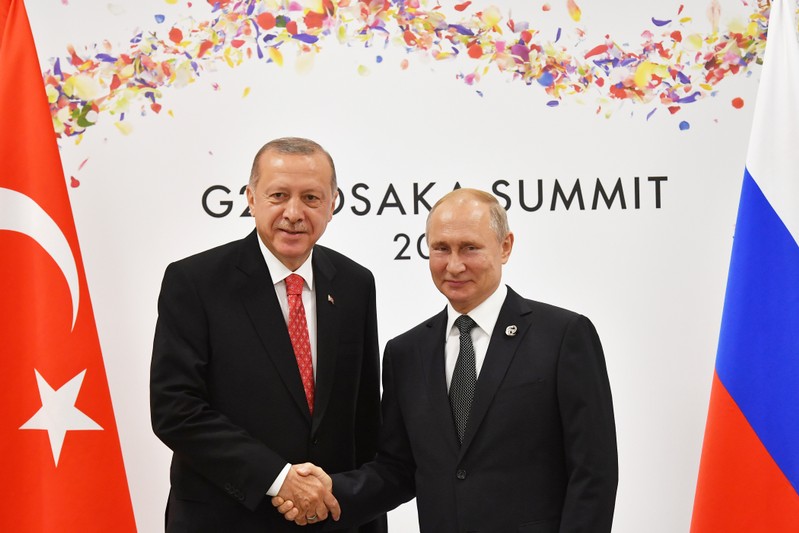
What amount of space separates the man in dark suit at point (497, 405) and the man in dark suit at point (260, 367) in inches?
6.0

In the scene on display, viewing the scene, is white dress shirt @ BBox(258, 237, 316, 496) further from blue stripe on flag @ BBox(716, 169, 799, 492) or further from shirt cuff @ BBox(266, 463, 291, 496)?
blue stripe on flag @ BBox(716, 169, 799, 492)

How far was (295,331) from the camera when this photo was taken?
286cm

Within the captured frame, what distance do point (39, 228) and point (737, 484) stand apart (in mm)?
2697

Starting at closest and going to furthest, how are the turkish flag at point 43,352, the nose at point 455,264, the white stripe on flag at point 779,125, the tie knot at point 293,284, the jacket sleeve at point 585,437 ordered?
the jacket sleeve at point 585,437
the nose at point 455,264
the tie knot at point 293,284
the turkish flag at point 43,352
the white stripe on flag at point 779,125

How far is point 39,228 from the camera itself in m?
3.48

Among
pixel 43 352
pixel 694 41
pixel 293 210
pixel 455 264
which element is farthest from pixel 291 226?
pixel 694 41

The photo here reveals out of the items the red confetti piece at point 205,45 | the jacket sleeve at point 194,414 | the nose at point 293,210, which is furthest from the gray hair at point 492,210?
the red confetti piece at point 205,45

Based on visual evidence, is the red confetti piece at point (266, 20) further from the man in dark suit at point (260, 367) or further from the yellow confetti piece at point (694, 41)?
the yellow confetti piece at point (694, 41)

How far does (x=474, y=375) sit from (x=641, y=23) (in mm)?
2043

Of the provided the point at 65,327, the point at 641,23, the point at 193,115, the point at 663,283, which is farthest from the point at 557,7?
the point at 65,327

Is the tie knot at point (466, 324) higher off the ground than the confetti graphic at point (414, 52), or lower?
lower

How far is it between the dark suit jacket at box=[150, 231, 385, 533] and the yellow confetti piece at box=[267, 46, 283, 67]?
3.96ft

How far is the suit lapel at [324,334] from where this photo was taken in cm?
281

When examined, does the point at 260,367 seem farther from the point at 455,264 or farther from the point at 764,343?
the point at 764,343
